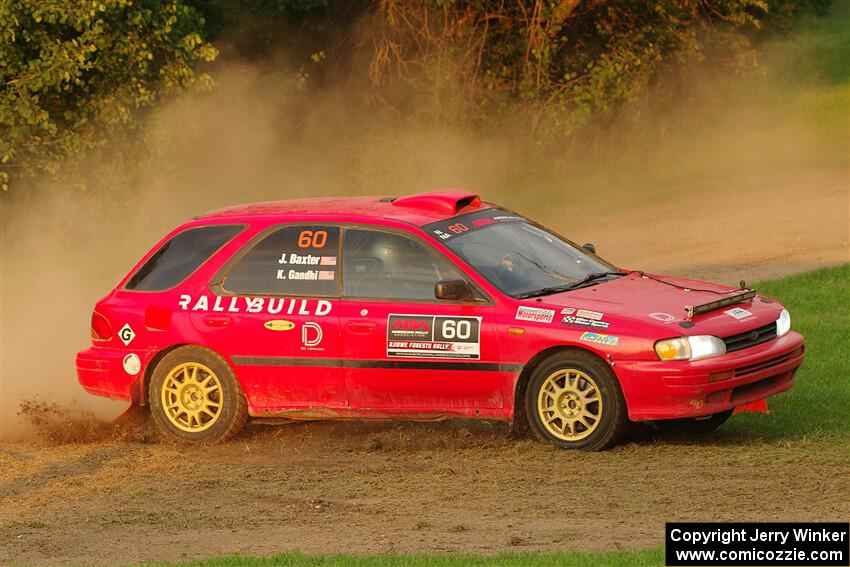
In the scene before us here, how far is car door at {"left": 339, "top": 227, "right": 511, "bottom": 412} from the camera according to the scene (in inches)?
365

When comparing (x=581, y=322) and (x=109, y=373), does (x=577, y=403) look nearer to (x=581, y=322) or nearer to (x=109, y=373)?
(x=581, y=322)

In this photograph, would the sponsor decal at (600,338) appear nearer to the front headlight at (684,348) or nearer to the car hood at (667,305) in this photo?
the car hood at (667,305)

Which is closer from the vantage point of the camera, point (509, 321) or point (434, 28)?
point (509, 321)

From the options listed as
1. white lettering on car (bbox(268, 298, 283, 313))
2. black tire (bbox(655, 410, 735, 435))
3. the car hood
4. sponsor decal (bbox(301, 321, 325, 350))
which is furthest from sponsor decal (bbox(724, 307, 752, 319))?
white lettering on car (bbox(268, 298, 283, 313))

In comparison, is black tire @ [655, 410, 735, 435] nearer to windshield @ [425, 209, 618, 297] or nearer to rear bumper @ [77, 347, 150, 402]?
windshield @ [425, 209, 618, 297]

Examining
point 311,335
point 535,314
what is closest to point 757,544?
point 535,314

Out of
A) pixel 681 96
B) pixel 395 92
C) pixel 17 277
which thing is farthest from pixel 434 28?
pixel 17 277

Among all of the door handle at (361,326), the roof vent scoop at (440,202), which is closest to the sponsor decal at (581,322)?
the door handle at (361,326)

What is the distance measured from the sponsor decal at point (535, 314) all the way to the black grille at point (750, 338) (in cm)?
105

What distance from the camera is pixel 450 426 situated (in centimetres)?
1036

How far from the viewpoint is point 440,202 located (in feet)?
33.2

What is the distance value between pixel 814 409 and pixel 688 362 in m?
2.22

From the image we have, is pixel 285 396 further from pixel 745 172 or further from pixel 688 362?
pixel 745 172

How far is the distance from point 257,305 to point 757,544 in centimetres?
420
